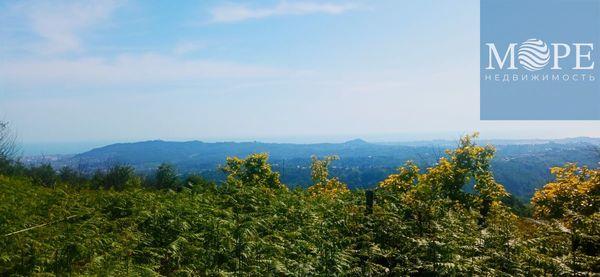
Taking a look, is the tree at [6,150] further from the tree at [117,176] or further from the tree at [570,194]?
the tree at [570,194]

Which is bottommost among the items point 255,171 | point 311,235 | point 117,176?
point 117,176

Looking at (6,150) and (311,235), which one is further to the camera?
(6,150)

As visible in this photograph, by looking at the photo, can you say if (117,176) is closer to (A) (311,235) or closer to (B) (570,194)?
(A) (311,235)

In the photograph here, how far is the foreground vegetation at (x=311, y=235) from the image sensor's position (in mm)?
6402

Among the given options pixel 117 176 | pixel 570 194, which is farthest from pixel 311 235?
pixel 117 176

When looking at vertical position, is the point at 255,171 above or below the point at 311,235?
above

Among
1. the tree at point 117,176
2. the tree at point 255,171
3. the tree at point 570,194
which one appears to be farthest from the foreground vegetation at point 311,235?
the tree at point 117,176

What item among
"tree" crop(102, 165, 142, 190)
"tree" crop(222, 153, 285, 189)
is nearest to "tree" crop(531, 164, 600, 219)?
"tree" crop(222, 153, 285, 189)

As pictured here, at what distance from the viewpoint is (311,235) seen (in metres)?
8.05

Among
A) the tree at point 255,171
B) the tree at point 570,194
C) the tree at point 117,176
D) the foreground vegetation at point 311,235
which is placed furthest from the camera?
the tree at point 117,176

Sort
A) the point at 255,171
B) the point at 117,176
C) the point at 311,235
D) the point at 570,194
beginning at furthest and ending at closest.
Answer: the point at 117,176 < the point at 255,171 < the point at 570,194 < the point at 311,235

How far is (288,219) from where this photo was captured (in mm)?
9320

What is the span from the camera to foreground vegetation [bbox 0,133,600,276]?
6.40 m

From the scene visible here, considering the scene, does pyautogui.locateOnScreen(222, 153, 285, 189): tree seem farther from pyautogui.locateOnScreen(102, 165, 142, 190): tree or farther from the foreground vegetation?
pyautogui.locateOnScreen(102, 165, 142, 190): tree
